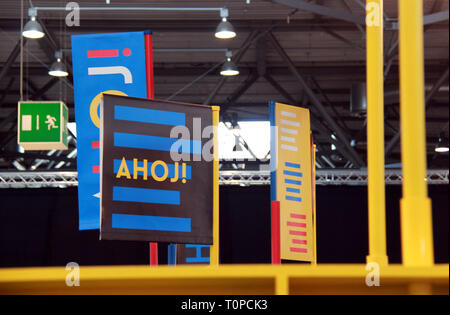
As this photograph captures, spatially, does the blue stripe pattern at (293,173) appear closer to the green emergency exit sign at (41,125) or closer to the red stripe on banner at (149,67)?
the red stripe on banner at (149,67)

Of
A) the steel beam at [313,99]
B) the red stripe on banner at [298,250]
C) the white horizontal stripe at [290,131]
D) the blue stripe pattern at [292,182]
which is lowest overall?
the red stripe on banner at [298,250]

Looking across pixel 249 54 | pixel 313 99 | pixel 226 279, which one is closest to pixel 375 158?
pixel 226 279

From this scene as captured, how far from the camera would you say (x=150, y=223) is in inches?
146

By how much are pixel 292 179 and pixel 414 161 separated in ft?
15.6

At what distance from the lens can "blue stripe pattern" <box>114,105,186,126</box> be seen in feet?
11.8

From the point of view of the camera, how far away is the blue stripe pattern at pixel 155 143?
3.61m

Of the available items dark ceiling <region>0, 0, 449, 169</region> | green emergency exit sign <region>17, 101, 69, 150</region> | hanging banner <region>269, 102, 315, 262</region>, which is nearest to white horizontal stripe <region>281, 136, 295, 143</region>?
hanging banner <region>269, 102, 315, 262</region>

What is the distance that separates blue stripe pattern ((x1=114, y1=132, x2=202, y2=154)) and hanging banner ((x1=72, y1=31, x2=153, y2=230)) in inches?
42.1

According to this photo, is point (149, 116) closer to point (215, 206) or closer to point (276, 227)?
point (215, 206)

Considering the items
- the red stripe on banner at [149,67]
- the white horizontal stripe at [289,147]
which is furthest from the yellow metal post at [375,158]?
the white horizontal stripe at [289,147]

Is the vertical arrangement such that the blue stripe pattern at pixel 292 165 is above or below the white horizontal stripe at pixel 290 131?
below

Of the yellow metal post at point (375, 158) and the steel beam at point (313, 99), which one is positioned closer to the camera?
the yellow metal post at point (375, 158)

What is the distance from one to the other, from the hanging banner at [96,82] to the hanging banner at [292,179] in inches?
86.7

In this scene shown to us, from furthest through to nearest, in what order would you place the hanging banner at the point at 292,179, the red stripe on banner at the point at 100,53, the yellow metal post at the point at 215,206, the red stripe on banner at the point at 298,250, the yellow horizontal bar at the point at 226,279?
the red stripe on banner at the point at 298,250 < the hanging banner at the point at 292,179 < the red stripe on banner at the point at 100,53 < the yellow metal post at the point at 215,206 < the yellow horizontal bar at the point at 226,279
